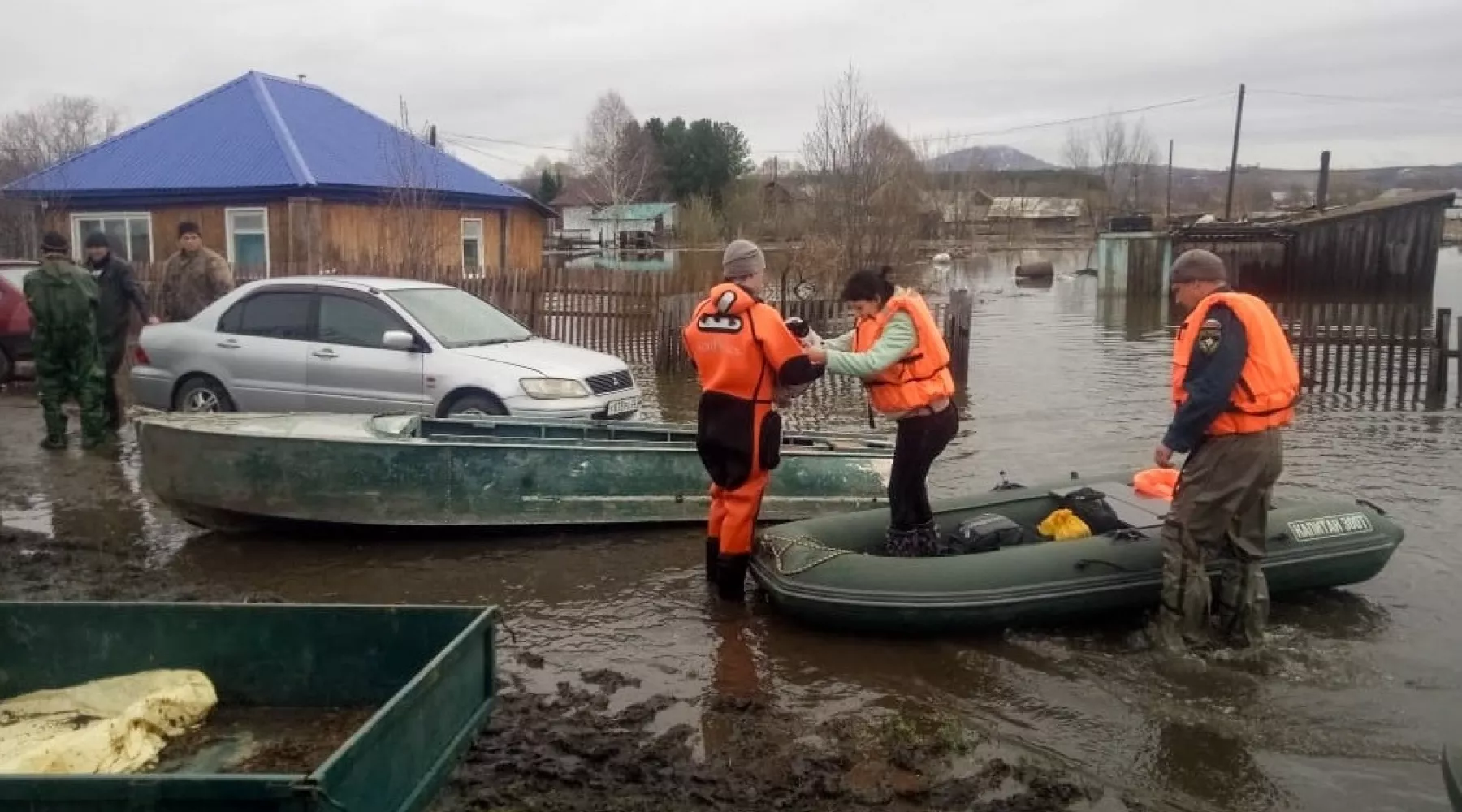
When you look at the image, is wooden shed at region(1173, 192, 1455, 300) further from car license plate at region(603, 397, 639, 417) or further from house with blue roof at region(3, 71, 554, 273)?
car license plate at region(603, 397, 639, 417)

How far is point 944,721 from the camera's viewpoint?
5059 mm

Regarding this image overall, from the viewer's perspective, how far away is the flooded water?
189 inches

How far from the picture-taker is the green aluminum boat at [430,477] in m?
7.28

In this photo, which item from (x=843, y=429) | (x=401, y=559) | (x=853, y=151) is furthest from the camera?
(x=853, y=151)

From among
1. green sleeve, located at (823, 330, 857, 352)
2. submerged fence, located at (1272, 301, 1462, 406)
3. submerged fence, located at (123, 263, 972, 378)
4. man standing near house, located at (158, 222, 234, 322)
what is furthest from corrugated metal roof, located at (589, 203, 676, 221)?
green sleeve, located at (823, 330, 857, 352)

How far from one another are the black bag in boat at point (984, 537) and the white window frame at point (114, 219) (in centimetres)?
2130

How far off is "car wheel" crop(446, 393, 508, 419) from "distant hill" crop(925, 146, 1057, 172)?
6180 cm

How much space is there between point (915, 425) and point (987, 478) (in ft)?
12.6

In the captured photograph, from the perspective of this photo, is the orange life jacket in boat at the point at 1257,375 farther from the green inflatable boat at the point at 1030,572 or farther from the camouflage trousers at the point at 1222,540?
the green inflatable boat at the point at 1030,572

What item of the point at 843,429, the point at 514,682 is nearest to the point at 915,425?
the point at 514,682

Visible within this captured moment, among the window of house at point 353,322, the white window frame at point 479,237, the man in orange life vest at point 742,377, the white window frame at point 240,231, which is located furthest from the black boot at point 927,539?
the white window frame at point 479,237

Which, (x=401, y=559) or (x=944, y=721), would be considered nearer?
(x=944, y=721)

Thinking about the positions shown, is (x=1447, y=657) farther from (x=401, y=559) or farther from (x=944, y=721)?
(x=401, y=559)

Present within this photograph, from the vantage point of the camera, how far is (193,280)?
432 inches
